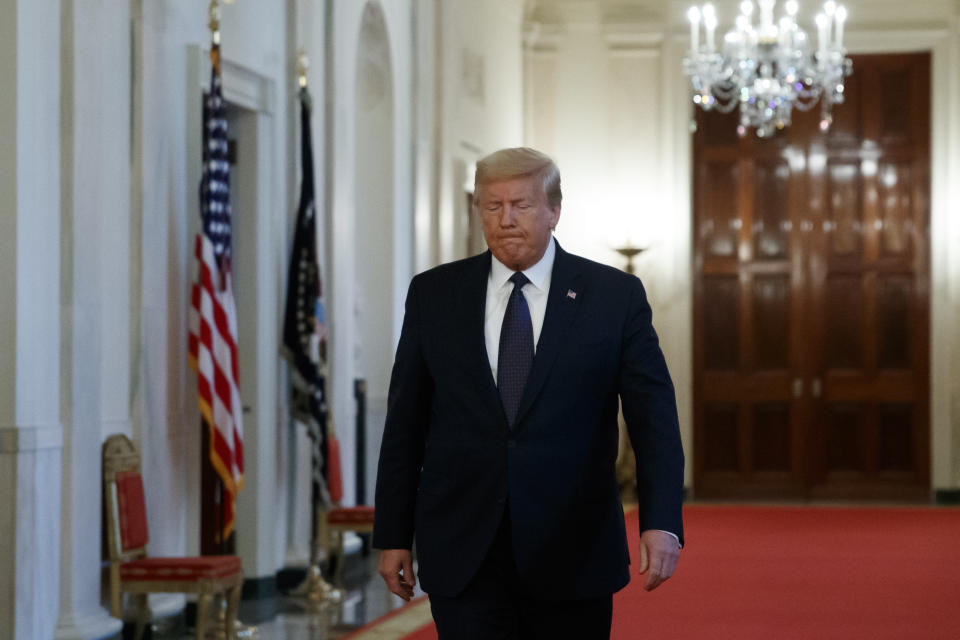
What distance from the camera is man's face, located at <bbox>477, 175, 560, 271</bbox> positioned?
10.0ft

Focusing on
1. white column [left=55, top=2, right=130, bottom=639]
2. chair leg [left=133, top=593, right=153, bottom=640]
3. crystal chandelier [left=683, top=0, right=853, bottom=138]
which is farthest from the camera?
crystal chandelier [left=683, top=0, right=853, bottom=138]

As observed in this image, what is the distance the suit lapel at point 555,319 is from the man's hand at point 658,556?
38cm

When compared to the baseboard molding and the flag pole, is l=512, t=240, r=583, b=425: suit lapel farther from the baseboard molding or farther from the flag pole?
the baseboard molding

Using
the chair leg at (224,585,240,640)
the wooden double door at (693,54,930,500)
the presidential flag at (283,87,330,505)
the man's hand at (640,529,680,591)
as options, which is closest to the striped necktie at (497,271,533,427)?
the man's hand at (640,529,680,591)

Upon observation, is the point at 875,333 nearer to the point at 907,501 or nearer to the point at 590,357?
the point at 907,501

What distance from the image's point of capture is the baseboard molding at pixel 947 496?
48.0ft

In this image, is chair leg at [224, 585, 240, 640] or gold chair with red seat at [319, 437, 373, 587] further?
gold chair with red seat at [319, 437, 373, 587]

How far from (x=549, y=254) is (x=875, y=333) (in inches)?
489

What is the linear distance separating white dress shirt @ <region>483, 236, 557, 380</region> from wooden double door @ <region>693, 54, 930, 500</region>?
39.5 feet

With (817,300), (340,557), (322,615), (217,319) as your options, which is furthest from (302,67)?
(817,300)

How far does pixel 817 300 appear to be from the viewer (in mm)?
14984

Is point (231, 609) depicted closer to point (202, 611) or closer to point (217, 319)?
point (202, 611)

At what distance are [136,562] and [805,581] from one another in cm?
454

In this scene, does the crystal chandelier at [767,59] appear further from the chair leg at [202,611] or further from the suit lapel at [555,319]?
the suit lapel at [555,319]
